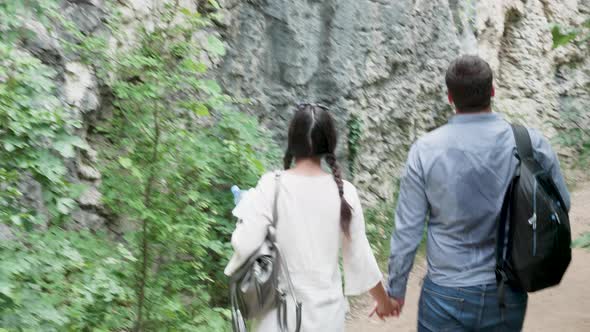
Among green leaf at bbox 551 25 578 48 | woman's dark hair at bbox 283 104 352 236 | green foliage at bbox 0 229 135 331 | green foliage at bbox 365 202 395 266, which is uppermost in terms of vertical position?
green leaf at bbox 551 25 578 48

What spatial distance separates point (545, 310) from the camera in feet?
21.4

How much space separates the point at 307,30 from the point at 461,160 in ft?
15.8

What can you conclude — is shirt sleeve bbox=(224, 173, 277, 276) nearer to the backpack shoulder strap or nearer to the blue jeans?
the blue jeans

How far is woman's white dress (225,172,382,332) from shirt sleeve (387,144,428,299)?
28cm

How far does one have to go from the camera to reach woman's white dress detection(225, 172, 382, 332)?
278cm

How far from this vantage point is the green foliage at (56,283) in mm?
2578

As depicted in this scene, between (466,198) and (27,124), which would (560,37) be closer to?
(466,198)

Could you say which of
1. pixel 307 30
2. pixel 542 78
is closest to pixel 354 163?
pixel 307 30

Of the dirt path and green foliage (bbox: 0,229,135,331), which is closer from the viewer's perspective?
green foliage (bbox: 0,229,135,331)

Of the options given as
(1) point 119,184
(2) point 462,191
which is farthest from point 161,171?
(2) point 462,191

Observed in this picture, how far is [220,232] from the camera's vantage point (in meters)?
5.48

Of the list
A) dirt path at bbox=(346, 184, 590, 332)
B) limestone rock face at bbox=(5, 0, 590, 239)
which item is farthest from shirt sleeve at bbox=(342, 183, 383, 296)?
dirt path at bbox=(346, 184, 590, 332)

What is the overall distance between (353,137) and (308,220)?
205 inches

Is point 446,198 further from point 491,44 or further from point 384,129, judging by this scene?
point 491,44
